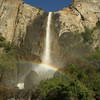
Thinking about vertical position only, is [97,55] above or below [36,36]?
below

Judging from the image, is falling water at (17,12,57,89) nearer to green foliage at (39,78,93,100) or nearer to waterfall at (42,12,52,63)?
waterfall at (42,12,52,63)

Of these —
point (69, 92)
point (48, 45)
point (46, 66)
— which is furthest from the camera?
point (48, 45)

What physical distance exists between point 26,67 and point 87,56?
963 cm

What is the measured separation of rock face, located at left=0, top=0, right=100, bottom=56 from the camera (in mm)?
44344

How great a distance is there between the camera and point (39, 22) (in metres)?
46.1

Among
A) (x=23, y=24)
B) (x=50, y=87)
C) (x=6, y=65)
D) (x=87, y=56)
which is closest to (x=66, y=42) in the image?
(x=87, y=56)

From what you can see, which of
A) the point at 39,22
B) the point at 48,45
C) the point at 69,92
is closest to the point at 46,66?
the point at 48,45

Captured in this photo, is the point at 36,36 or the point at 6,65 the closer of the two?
the point at 6,65

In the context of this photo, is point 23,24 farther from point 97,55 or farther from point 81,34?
point 97,55

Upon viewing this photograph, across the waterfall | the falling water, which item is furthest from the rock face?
the falling water

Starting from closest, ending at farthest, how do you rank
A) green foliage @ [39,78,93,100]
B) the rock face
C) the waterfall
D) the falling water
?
1. green foliage @ [39,78,93,100]
2. the falling water
3. the waterfall
4. the rock face

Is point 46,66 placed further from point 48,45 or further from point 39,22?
point 39,22

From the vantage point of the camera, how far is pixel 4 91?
97.7 feet

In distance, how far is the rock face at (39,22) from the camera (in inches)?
1746
